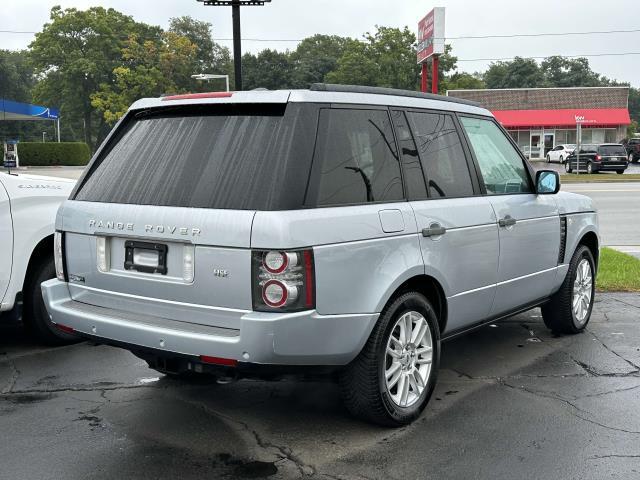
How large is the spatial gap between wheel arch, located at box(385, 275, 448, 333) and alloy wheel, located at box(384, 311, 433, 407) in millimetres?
151

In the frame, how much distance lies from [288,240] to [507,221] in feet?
6.92

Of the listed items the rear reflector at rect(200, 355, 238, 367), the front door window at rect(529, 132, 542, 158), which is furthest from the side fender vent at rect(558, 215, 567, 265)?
the front door window at rect(529, 132, 542, 158)

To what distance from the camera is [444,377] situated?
494cm

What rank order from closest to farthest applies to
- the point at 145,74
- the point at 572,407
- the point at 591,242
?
the point at 572,407 < the point at 591,242 < the point at 145,74

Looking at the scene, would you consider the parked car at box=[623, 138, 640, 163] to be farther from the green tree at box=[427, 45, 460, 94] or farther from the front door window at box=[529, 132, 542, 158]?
the green tree at box=[427, 45, 460, 94]

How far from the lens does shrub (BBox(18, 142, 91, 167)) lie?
4628 centimetres

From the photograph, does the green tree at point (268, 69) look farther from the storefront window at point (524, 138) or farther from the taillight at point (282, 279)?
the taillight at point (282, 279)

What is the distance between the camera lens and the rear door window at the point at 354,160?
11.7 ft

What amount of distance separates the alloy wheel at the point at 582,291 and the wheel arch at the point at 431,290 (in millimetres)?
2098

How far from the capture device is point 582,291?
6.12m

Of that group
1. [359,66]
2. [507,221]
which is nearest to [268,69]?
[359,66]

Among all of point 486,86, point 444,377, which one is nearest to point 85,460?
point 444,377

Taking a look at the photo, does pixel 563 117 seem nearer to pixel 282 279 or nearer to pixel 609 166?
pixel 609 166

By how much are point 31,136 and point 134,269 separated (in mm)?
107439
